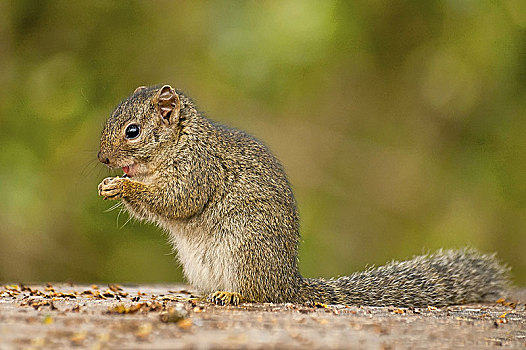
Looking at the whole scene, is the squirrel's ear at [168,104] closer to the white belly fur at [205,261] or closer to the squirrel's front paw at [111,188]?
the squirrel's front paw at [111,188]

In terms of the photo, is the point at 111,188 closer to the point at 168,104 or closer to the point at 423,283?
the point at 168,104

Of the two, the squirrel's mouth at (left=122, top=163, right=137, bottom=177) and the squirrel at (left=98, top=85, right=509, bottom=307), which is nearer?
the squirrel at (left=98, top=85, right=509, bottom=307)

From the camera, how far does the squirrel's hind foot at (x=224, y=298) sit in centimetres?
477

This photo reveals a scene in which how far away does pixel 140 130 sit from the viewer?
17.3 ft

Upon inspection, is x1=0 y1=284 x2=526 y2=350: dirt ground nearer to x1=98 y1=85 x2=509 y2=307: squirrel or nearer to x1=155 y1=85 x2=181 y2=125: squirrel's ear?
x1=98 y1=85 x2=509 y2=307: squirrel

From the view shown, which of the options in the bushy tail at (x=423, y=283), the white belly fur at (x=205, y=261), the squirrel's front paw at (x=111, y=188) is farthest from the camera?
the bushy tail at (x=423, y=283)

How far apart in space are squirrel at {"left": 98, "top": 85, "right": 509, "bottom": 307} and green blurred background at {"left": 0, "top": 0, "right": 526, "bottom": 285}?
311 cm

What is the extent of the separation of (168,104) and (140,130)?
0.26 meters

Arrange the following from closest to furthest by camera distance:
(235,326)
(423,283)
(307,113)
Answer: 1. (235,326)
2. (423,283)
3. (307,113)

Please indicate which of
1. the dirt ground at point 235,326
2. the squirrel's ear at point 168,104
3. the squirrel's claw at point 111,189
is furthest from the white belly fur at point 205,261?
the squirrel's ear at point 168,104

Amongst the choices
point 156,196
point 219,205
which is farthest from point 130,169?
point 219,205

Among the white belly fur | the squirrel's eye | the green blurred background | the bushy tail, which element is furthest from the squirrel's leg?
the green blurred background

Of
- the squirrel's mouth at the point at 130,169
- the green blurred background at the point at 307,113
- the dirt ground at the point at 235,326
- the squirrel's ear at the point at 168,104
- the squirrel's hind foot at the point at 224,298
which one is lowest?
the dirt ground at the point at 235,326

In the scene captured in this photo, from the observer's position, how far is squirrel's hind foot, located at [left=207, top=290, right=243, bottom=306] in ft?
15.6
